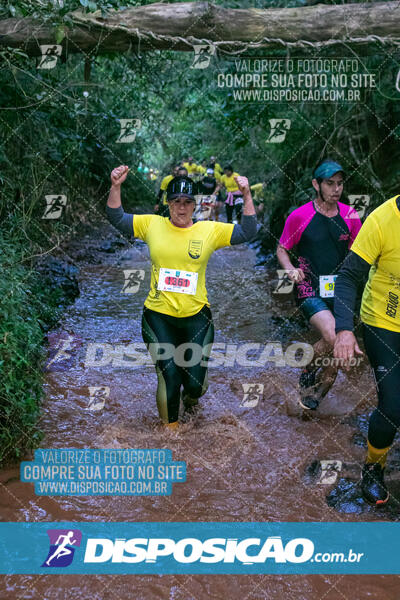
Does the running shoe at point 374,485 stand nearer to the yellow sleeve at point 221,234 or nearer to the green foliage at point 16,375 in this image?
the yellow sleeve at point 221,234

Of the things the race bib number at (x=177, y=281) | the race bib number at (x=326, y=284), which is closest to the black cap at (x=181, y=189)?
the race bib number at (x=177, y=281)

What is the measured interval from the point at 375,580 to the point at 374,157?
6.62 meters

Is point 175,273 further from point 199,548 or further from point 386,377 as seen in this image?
→ point 199,548

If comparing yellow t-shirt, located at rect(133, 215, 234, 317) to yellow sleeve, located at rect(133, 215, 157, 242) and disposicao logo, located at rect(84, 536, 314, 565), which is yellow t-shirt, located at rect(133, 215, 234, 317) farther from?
disposicao logo, located at rect(84, 536, 314, 565)

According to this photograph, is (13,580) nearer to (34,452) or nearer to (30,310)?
Result: (34,452)

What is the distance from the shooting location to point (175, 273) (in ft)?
15.6

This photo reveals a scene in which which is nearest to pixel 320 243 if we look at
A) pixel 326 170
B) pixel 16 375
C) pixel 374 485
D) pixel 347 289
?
pixel 326 170

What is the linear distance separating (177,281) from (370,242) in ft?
5.40

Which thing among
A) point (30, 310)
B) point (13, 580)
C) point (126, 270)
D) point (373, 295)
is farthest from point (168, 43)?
point (126, 270)

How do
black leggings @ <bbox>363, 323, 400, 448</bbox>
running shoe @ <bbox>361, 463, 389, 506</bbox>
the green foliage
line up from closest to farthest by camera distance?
black leggings @ <bbox>363, 323, 400, 448</bbox> → running shoe @ <bbox>361, 463, 389, 506</bbox> → the green foliage

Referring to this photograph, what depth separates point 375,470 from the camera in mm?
3953

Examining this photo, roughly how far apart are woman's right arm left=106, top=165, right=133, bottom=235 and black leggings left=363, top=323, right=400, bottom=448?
2052 mm

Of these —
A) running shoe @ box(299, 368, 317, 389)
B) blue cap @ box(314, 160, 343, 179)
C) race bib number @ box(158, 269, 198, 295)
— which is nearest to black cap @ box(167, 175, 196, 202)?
race bib number @ box(158, 269, 198, 295)

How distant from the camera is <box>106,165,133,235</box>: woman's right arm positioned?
457cm
